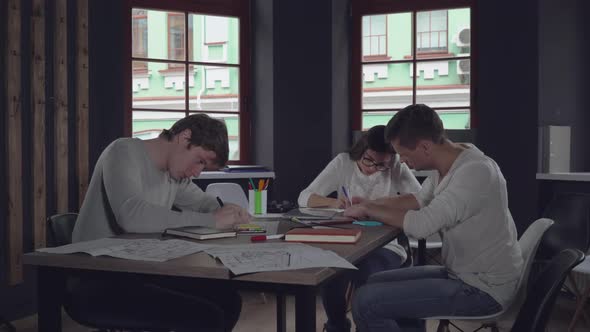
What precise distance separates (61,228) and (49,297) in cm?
58

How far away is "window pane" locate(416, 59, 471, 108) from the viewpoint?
15.3 ft

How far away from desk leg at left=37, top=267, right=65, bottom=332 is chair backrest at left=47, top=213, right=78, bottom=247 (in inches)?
20.3

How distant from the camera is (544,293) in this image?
1.68 meters

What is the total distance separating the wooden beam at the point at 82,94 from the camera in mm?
3959

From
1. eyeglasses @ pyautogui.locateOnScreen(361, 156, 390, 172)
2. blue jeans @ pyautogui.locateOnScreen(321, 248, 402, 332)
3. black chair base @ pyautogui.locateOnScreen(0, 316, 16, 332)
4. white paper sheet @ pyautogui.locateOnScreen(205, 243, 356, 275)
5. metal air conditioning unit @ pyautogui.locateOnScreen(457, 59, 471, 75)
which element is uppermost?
metal air conditioning unit @ pyautogui.locateOnScreen(457, 59, 471, 75)

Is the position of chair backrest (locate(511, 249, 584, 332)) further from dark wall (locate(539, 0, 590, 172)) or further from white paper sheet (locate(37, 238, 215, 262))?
dark wall (locate(539, 0, 590, 172))

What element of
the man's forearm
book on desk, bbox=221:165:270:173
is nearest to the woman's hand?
the man's forearm

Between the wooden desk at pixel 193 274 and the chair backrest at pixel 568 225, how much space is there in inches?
80.2

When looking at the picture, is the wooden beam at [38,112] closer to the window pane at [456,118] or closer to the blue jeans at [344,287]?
the blue jeans at [344,287]

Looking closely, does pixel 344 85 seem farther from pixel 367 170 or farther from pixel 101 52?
pixel 101 52

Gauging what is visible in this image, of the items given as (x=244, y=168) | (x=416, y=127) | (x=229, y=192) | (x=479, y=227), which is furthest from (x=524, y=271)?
(x=244, y=168)

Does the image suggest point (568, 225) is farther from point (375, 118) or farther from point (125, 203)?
point (125, 203)

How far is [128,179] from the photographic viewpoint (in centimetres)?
216

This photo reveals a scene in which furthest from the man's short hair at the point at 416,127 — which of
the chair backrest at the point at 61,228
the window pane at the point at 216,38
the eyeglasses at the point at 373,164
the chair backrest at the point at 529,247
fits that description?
the window pane at the point at 216,38
